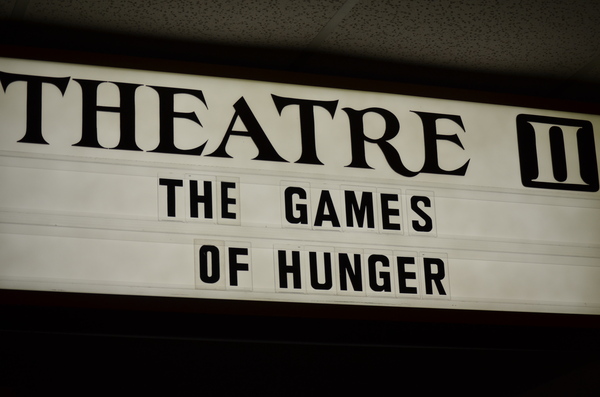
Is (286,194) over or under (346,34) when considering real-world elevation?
under

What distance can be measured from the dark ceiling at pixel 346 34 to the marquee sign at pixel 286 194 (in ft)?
0.44

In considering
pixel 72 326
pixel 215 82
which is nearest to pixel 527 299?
pixel 215 82

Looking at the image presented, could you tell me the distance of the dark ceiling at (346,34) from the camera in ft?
9.00

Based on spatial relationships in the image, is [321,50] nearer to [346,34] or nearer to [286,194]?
[346,34]

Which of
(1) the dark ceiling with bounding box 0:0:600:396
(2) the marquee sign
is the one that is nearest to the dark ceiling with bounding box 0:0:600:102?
(1) the dark ceiling with bounding box 0:0:600:396

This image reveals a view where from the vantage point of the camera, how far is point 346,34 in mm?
2896

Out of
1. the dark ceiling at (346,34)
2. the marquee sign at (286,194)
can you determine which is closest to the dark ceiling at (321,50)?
the dark ceiling at (346,34)

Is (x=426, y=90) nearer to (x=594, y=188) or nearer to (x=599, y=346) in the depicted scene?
(x=594, y=188)

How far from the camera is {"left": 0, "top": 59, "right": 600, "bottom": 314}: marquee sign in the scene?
2625 mm

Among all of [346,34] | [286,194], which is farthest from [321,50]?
[286,194]

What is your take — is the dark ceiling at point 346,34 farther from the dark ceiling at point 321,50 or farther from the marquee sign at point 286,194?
the marquee sign at point 286,194

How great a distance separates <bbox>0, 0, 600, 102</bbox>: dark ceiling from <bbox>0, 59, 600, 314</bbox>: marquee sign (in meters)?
0.13

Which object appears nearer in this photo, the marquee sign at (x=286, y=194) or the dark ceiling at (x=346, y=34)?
the marquee sign at (x=286, y=194)

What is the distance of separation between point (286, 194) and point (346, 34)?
569 mm
